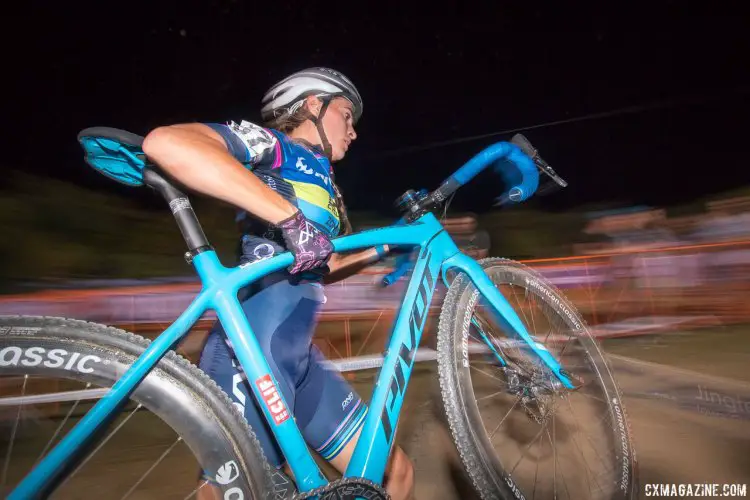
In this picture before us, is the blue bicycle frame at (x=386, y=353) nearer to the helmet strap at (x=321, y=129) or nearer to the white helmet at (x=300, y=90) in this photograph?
the helmet strap at (x=321, y=129)

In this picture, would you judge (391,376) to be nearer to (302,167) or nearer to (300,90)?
(302,167)

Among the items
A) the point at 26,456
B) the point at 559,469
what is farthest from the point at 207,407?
the point at 559,469

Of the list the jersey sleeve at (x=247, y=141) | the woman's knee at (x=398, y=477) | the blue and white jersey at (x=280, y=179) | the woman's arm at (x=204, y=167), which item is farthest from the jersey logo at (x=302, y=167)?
the woman's knee at (x=398, y=477)

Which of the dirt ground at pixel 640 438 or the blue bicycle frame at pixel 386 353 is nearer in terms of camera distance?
the blue bicycle frame at pixel 386 353

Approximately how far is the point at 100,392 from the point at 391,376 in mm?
882

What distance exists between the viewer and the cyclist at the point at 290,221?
4.07ft

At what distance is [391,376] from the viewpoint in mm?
1527

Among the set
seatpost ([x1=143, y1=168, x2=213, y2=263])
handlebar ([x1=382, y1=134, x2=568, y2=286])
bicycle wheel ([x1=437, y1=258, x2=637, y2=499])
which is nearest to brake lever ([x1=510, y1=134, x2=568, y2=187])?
handlebar ([x1=382, y1=134, x2=568, y2=286])

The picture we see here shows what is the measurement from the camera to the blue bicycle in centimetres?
117

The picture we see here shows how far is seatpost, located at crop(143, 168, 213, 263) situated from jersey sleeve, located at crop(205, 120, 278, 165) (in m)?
0.21

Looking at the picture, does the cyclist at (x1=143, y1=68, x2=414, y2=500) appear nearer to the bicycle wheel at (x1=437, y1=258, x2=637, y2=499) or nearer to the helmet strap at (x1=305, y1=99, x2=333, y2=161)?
the helmet strap at (x1=305, y1=99, x2=333, y2=161)

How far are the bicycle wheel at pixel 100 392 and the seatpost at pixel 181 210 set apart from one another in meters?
→ 0.30

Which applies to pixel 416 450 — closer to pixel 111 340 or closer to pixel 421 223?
pixel 421 223

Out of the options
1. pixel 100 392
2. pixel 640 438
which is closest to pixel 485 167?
pixel 100 392
